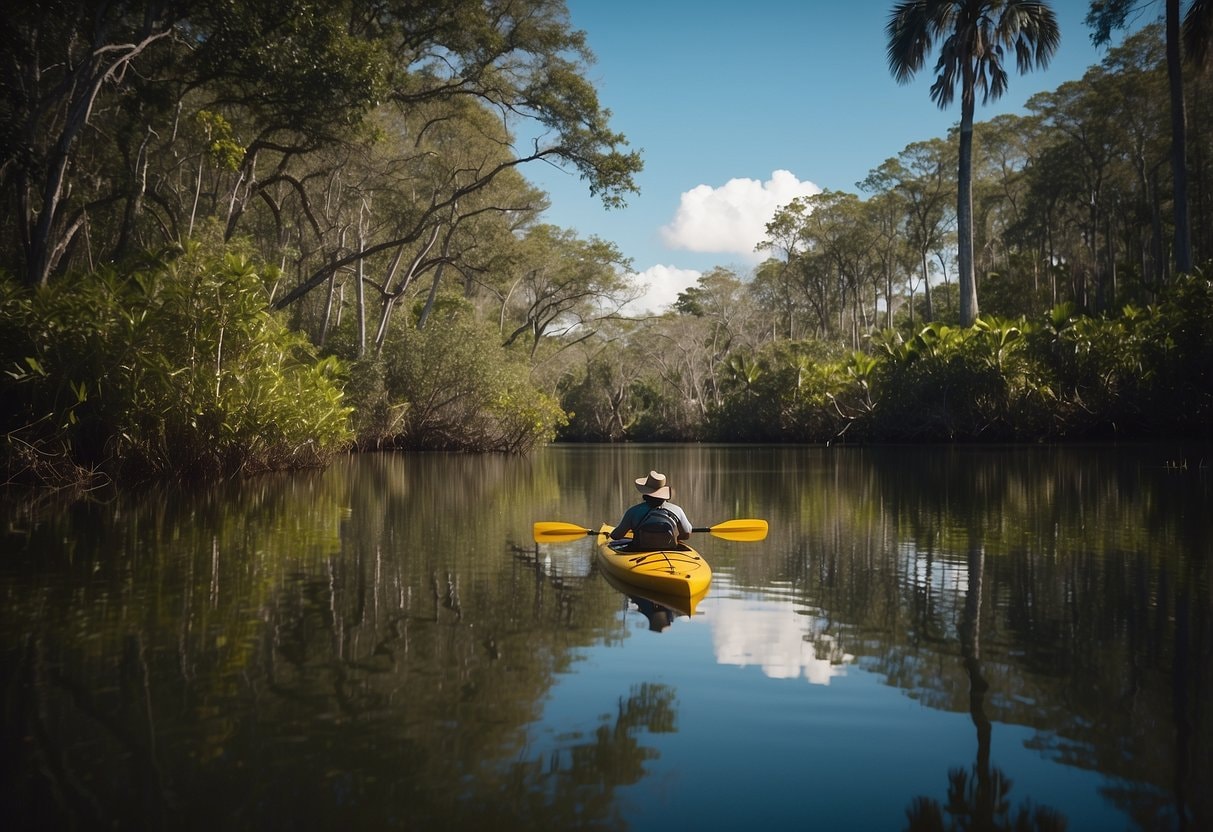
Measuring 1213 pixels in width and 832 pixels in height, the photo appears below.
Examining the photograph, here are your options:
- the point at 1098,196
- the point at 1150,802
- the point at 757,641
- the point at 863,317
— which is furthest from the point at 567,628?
the point at 863,317

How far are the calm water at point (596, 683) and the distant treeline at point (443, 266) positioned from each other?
5189 mm

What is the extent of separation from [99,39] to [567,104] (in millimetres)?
10573

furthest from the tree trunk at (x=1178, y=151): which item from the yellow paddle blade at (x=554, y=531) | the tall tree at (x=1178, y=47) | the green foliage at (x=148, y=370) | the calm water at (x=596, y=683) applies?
the green foliage at (x=148, y=370)

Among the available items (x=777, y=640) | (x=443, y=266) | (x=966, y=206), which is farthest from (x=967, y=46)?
(x=777, y=640)

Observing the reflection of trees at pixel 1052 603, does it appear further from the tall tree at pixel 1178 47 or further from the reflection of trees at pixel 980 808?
the tall tree at pixel 1178 47

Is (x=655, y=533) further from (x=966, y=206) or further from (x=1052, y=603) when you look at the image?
(x=966, y=206)

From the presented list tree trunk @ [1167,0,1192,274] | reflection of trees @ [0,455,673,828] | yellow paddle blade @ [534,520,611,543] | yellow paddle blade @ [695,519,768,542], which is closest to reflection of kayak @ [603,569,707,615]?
reflection of trees @ [0,455,673,828]

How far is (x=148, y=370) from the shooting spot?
11883mm

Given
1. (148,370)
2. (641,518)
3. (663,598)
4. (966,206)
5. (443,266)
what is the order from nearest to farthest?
1. (663,598)
2. (641,518)
3. (148,370)
4. (966,206)
5. (443,266)

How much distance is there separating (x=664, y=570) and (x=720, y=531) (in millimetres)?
2674

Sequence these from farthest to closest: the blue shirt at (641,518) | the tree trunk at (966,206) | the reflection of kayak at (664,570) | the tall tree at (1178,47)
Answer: the tree trunk at (966,206)
the tall tree at (1178,47)
the blue shirt at (641,518)
the reflection of kayak at (664,570)

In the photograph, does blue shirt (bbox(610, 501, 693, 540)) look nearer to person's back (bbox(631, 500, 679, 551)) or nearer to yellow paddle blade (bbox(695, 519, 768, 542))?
person's back (bbox(631, 500, 679, 551))

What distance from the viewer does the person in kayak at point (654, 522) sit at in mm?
6770

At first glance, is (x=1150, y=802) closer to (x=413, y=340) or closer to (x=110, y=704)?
(x=110, y=704)
